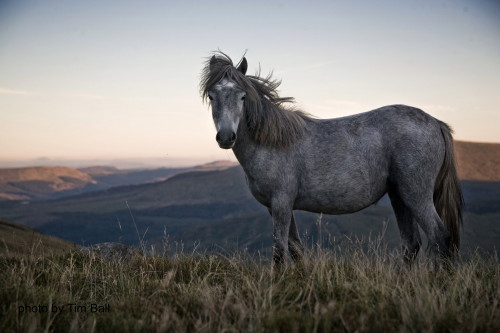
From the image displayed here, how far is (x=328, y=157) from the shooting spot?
616 centimetres

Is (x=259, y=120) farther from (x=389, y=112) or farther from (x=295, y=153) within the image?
(x=389, y=112)

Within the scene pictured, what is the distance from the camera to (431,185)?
620 cm

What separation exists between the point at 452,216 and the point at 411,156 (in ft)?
4.71

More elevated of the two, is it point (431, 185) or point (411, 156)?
point (411, 156)

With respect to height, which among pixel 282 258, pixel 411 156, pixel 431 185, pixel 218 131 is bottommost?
pixel 282 258

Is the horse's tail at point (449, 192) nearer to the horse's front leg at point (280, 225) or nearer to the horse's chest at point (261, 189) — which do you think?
the horse's front leg at point (280, 225)

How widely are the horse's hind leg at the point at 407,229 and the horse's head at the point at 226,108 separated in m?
3.12

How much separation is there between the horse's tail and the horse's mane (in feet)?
8.30

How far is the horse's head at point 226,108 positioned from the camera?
534 centimetres

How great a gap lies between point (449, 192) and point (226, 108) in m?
4.17

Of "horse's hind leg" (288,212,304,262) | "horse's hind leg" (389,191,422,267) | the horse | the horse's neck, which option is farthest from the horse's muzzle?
"horse's hind leg" (389,191,422,267)

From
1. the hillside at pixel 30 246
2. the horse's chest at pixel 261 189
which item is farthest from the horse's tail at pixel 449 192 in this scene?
the hillside at pixel 30 246

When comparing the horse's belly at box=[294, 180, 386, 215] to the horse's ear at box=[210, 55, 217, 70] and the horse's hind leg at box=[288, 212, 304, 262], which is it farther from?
the horse's ear at box=[210, 55, 217, 70]

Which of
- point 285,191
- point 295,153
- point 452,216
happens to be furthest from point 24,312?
point 452,216
